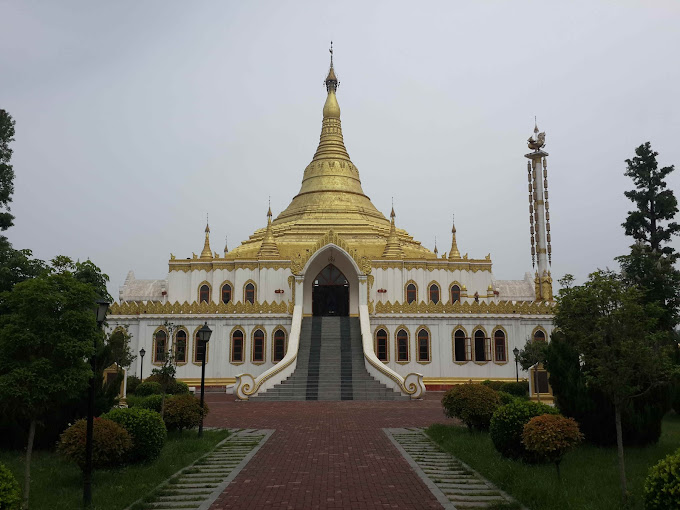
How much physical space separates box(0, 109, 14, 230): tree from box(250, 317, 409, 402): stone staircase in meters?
13.2

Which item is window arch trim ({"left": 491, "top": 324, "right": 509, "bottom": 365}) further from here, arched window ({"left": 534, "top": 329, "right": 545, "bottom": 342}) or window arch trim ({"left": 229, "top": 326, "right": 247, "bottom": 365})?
window arch trim ({"left": 229, "top": 326, "right": 247, "bottom": 365})

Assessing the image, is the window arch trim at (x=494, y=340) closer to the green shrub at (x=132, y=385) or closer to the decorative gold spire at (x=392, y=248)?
the decorative gold spire at (x=392, y=248)

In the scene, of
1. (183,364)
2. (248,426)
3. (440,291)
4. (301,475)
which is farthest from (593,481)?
(440,291)

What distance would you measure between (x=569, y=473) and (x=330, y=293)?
100 feet

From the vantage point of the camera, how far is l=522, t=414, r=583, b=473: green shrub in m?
11.7

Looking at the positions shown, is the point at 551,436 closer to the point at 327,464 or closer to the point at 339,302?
the point at 327,464

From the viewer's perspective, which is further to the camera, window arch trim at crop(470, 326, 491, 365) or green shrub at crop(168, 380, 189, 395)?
window arch trim at crop(470, 326, 491, 365)

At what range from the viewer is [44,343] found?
10.9 meters

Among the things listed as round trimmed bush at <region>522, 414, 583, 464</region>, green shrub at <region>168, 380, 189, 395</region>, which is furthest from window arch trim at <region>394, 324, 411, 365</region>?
round trimmed bush at <region>522, 414, 583, 464</region>

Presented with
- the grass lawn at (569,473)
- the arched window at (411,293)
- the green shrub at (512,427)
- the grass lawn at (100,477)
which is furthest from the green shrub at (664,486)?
the arched window at (411,293)

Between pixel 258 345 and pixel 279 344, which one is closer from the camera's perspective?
pixel 258 345

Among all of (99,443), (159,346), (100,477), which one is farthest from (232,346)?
(99,443)

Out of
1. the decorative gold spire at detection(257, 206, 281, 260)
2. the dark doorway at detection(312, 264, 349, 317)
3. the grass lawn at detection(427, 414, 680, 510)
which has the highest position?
the decorative gold spire at detection(257, 206, 281, 260)

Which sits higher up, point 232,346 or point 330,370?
point 232,346
